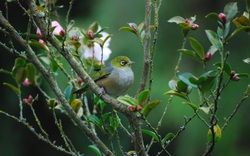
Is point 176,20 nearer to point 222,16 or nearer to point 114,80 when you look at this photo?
point 222,16

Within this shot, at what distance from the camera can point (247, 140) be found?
467cm

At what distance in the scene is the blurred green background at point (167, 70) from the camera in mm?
4531

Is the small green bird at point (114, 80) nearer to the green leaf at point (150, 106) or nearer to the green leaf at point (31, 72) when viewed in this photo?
the green leaf at point (31, 72)

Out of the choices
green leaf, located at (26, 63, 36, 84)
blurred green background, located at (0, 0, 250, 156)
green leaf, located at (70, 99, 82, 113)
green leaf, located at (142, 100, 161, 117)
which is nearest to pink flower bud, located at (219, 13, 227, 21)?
green leaf, located at (142, 100, 161, 117)

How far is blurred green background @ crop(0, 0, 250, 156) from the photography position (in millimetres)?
4531

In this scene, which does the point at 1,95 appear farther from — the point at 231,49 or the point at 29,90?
the point at 231,49

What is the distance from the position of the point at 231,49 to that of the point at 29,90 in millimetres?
2160

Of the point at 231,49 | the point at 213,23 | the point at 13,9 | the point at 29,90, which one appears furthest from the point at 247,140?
the point at 13,9

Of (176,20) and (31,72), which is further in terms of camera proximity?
(31,72)

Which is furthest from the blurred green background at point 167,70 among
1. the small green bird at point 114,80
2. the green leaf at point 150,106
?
the green leaf at point 150,106

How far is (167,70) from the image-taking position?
4578 mm

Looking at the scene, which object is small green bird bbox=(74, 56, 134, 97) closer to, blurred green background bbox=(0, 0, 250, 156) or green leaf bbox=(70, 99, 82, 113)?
green leaf bbox=(70, 99, 82, 113)

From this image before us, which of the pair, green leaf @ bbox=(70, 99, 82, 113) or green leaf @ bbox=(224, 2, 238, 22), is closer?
green leaf @ bbox=(224, 2, 238, 22)

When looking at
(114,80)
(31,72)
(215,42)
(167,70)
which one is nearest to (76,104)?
(31,72)
